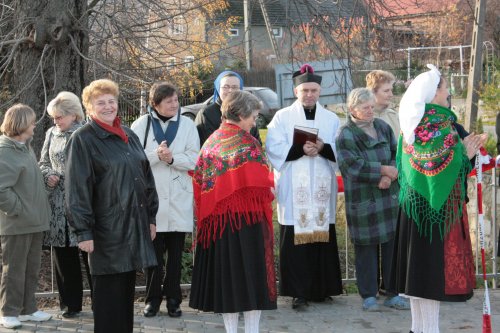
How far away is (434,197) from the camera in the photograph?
17.2 ft

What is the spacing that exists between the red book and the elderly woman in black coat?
1743 millimetres

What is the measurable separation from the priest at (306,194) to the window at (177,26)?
121 inches

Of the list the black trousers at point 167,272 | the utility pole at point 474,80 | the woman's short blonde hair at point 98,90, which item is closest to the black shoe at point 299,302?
the black trousers at point 167,272

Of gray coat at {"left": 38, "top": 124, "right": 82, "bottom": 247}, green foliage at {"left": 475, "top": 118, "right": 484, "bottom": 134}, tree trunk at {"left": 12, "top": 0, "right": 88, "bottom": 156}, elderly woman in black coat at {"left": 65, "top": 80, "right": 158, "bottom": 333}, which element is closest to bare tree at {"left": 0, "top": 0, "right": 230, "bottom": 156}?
tree trunk at {"left": 12, "top": 0, "right": 88, "bottom": 156}

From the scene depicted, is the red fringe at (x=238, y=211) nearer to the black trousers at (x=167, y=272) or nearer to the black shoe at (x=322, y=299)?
the black trousers at (x=167, y=272)

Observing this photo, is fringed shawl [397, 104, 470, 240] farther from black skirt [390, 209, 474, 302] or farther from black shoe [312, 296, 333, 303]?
black shoe [312, 296, 333, 303]

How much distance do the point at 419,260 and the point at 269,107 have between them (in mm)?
18522

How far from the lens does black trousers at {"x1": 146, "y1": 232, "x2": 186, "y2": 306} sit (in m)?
6.31

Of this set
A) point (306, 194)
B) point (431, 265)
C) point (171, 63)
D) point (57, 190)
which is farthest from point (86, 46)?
point (431, 265)

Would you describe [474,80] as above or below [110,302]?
above

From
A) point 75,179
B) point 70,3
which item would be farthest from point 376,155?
point 70,3

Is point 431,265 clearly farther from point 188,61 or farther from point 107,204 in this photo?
point 188,61

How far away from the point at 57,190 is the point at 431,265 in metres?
3.02

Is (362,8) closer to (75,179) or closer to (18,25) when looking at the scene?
(18,25)
